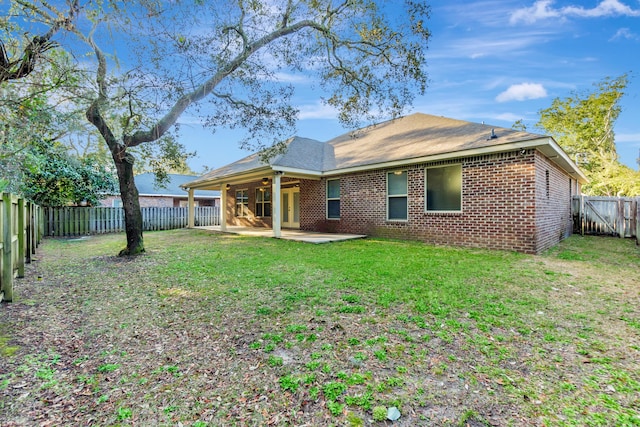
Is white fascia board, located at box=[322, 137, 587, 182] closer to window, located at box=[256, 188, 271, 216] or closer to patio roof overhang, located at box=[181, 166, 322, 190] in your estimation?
patio roof overhang, located at box=[181, 166, 322, 190]

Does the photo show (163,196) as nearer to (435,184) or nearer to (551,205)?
(435,184)

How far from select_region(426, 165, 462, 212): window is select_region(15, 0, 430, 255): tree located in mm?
2319

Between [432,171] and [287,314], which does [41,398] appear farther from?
[432,171]

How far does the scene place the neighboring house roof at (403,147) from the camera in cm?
795

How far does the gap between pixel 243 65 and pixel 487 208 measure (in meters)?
7.81

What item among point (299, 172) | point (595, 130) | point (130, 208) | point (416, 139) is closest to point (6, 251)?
point (130, 208)

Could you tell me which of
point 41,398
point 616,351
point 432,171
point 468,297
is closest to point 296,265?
point 468,297

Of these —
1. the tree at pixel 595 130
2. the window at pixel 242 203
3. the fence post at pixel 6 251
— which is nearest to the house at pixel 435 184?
the window at pixel 242 203

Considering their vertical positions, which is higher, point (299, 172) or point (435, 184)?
point (299, 172)

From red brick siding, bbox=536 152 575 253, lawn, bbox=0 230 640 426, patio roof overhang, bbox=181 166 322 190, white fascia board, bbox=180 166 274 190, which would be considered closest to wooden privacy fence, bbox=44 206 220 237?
white fascia board, bbox=180 166 274 190

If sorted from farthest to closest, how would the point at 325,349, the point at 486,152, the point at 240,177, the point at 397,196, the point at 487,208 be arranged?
the point at 240,177 → the point at 397,196 → the point at 487,208 → the point at 486,152 → the point at 325,349

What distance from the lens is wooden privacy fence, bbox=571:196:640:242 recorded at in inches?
457

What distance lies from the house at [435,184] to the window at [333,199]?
4 centimetres

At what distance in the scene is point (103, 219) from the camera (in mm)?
14969
